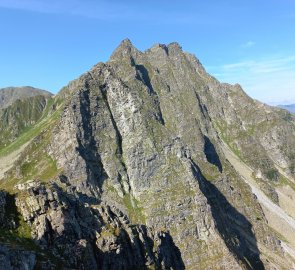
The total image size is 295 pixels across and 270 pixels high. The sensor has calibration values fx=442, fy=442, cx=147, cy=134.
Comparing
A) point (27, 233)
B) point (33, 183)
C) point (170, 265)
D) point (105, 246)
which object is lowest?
point (170, 265)

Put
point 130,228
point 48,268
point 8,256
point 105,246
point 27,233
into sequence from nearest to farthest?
1. point 8,256
2. point 48,268
3. point 27,233
4. point 105,246
5. point 130,228

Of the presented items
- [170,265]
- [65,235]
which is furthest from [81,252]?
[170,265]

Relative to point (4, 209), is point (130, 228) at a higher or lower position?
lower

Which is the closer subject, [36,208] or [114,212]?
[36,208]

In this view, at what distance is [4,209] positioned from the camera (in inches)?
4080

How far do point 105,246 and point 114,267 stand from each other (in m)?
6.71

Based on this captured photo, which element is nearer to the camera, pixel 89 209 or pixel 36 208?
pixel 36 208

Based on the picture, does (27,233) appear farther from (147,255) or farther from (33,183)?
(147,255)

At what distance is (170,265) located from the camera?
160 meters

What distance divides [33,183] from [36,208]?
15965mm

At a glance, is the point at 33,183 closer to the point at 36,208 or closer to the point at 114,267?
the point at 36,208

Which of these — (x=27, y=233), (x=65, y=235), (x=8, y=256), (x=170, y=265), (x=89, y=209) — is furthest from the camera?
(x=170, y=265)

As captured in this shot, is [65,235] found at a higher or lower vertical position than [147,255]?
higher

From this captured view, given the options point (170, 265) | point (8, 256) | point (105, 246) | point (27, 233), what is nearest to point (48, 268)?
point (8, 256)
